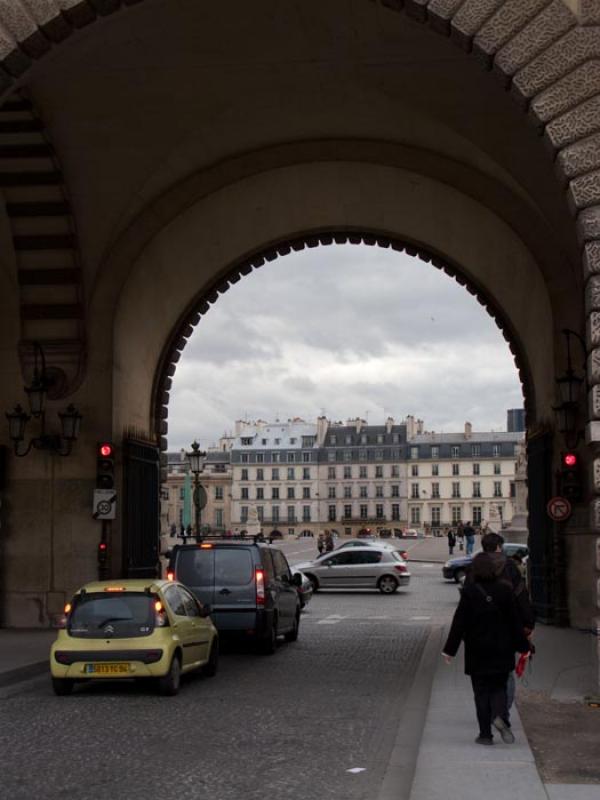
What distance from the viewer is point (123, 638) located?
14352 mm

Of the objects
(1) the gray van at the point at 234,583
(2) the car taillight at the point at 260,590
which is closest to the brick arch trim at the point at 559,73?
(2) the car taillight at the point at 260,590

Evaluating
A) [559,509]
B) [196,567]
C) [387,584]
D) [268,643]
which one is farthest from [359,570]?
[196,567]

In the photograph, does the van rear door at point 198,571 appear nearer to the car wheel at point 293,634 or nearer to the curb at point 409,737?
the car wheel at point 293,634

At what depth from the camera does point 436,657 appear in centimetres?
1852

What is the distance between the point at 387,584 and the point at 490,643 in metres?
28.4

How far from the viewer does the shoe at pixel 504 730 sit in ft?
33.2

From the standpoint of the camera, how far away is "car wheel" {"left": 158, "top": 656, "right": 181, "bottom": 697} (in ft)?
46.5

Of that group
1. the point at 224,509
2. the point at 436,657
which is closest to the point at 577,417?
the point at 436,657

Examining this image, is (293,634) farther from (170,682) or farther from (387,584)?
(387,584)

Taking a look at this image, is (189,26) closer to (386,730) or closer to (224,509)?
(386,730)

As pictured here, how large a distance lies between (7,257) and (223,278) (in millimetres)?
5067

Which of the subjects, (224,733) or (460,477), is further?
(460,477)

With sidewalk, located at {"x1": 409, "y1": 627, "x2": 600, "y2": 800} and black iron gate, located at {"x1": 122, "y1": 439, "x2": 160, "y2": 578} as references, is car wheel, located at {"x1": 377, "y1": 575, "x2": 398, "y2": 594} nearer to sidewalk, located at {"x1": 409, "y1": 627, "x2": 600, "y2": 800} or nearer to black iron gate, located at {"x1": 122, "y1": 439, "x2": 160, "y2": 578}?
black iron gate, located at {"x1": 122, "y1": 439, "x2": 160, "y2": 578}

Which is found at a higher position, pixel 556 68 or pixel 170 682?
pixel 556 68
